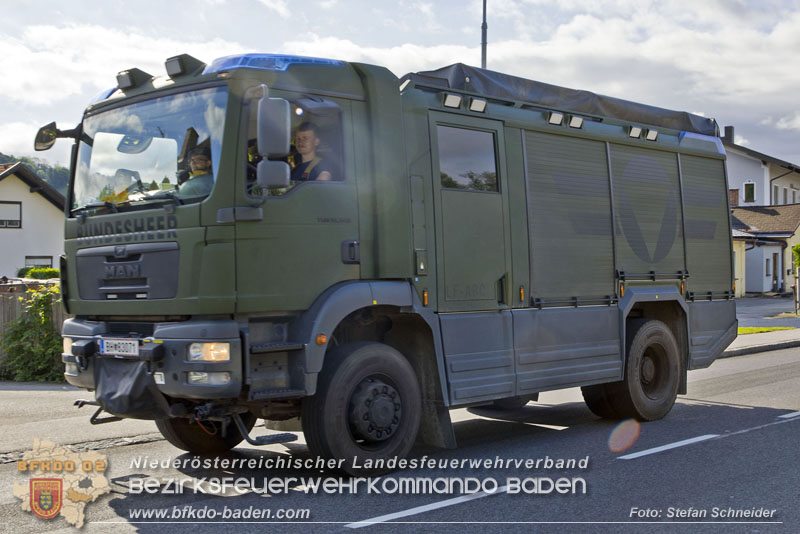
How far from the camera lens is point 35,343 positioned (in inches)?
529

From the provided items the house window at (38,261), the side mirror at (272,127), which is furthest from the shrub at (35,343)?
the house window at (38,261)

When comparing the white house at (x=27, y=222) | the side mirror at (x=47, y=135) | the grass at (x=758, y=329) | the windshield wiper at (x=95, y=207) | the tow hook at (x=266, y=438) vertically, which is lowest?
the grass at (x=758, y=329)

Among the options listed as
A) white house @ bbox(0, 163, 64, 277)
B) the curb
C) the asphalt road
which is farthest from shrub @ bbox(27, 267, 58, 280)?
the curb

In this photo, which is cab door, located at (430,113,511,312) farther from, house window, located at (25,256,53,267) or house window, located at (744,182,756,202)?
house window, located at (744,182,756,202)

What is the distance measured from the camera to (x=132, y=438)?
28.6 feet

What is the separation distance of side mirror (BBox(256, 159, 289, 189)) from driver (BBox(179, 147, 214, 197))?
0.37 metres

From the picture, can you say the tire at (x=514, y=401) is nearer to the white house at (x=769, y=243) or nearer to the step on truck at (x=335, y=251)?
the step on truck at (x=335, y=251)

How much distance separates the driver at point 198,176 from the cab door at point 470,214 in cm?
203

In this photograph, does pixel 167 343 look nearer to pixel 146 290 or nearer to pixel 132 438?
pixel 146 290

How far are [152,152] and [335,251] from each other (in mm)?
1549

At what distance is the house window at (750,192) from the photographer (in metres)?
55.4

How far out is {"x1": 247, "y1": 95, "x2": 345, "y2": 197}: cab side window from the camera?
6.65 metres

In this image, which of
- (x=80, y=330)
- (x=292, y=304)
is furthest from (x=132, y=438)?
(x=292, y=304)

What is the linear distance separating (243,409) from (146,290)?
1103 millimetres
